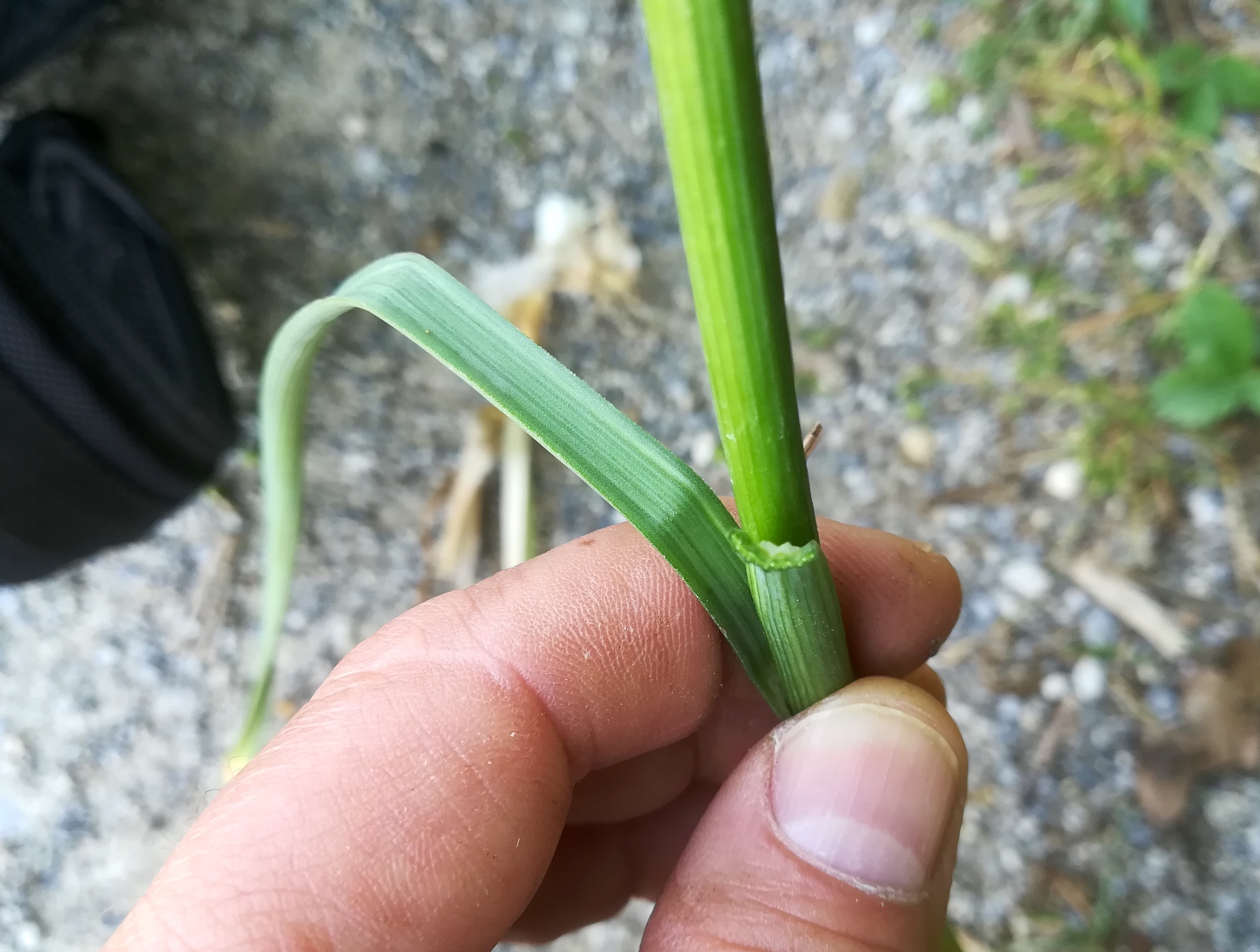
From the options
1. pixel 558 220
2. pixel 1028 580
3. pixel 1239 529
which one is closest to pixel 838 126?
pixel 558 220

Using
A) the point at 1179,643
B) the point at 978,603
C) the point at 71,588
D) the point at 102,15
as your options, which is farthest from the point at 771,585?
the point at 102,15

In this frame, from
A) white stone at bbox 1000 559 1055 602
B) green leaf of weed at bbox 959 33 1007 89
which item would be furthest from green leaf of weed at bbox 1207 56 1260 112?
white stone at bbox 1000 559 1055 602

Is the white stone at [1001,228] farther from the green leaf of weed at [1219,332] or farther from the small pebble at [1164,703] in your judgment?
the small pebble at [1164,703]

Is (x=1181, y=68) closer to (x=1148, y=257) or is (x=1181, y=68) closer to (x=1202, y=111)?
(x=1202, y=111)

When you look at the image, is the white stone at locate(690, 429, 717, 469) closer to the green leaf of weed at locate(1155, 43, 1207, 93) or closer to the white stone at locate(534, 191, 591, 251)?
the white stone at locate(534, 191, 591, 251)

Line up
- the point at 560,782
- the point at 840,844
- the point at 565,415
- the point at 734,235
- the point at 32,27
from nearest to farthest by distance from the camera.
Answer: the point at 734,235 < the point at 565,415 < the point at 840,844 < the point at 560,782 < the point at 32,27

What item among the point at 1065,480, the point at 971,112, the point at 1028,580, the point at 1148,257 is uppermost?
the point at 971,112

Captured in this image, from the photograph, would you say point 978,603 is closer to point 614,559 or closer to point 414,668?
point 614,559
